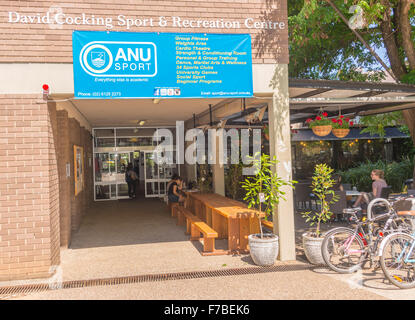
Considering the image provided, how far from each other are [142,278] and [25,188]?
7.13ft

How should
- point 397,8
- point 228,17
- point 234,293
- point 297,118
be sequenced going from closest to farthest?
point 234,293 < point 228,17 < point 397,8 < point 297,118

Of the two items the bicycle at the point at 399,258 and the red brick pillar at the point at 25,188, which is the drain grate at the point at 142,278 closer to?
the red brick pillar at the point at 25,188

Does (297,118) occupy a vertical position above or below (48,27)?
below

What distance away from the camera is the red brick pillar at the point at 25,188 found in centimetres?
545

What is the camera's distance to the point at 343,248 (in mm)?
5285

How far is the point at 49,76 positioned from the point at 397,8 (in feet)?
29.1

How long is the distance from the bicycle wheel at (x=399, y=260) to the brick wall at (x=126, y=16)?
3.38 meters

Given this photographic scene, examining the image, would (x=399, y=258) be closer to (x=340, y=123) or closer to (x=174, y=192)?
(x=340, y=123)

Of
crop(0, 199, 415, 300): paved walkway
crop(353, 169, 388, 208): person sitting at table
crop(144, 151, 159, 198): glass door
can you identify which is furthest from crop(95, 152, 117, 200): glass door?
crop(353, 169, 388, 208): person sitting at table

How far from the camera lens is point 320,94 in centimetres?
729

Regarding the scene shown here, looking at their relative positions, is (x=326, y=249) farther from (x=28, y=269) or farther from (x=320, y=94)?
(x=28, y=269)

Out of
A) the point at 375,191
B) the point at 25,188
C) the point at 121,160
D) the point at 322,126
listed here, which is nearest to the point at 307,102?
the point at 322,126

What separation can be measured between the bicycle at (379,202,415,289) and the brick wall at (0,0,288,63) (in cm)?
336

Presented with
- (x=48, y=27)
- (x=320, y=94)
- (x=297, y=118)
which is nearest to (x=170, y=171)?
(x=297, y=118)
